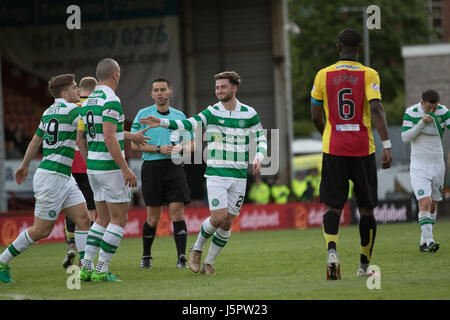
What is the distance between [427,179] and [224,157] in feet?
14.0

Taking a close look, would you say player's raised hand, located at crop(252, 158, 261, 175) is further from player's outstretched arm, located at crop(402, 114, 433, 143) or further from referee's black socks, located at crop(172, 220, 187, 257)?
player's outstretched arm, located at crop(402, 114, 433, 143)

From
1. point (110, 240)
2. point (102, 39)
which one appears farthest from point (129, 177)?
point (102, 39)

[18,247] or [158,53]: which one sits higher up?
[158,53]

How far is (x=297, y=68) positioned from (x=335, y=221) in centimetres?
4681

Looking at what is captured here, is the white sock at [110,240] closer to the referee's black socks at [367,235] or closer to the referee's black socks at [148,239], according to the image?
the referee's black socks at [148,239]

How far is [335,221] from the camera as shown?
839cm

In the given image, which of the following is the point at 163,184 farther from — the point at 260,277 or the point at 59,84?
the point at 260,277

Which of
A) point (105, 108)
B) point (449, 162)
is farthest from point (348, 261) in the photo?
point (449, 162)

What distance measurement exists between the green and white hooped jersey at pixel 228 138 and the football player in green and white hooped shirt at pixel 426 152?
3.54m

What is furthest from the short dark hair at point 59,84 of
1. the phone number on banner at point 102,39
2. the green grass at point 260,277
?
the phone number on banner at point 102,39

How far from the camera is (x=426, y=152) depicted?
12.6m

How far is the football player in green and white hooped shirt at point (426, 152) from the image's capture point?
12.3 m

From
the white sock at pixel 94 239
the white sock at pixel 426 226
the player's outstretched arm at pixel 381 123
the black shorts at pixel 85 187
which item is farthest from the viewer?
the black shorts at pixel 85 187

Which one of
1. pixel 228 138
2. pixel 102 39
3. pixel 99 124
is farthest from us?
pixel 102 39
